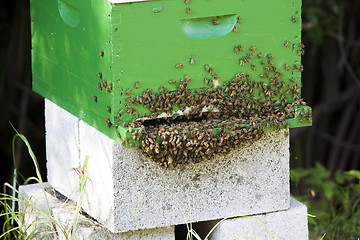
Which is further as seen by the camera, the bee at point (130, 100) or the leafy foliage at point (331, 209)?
the leafy foliage at point (331, 209)

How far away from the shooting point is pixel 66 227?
3943mm

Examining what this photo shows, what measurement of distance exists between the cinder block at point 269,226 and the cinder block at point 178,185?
0.05 meters

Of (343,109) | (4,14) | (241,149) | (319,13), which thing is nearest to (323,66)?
(343,109)

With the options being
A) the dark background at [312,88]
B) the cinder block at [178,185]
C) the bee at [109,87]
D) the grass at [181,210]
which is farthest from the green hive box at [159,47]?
the dark background at [312,88]

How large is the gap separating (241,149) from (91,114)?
0.82 m

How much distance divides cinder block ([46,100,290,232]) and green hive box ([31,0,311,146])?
0.54 feet

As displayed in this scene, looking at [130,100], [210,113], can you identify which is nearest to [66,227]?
[130,100]

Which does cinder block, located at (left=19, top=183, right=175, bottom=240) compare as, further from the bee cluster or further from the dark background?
the dark background

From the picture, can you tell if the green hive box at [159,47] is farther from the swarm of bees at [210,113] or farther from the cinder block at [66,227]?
the cinder block at [66,227]

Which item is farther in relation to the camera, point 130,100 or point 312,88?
point 312,88

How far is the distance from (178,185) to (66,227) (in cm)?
70

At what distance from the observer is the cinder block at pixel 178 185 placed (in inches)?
143

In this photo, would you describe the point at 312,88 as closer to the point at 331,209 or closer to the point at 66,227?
the point at 331,209

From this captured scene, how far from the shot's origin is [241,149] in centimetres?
381
